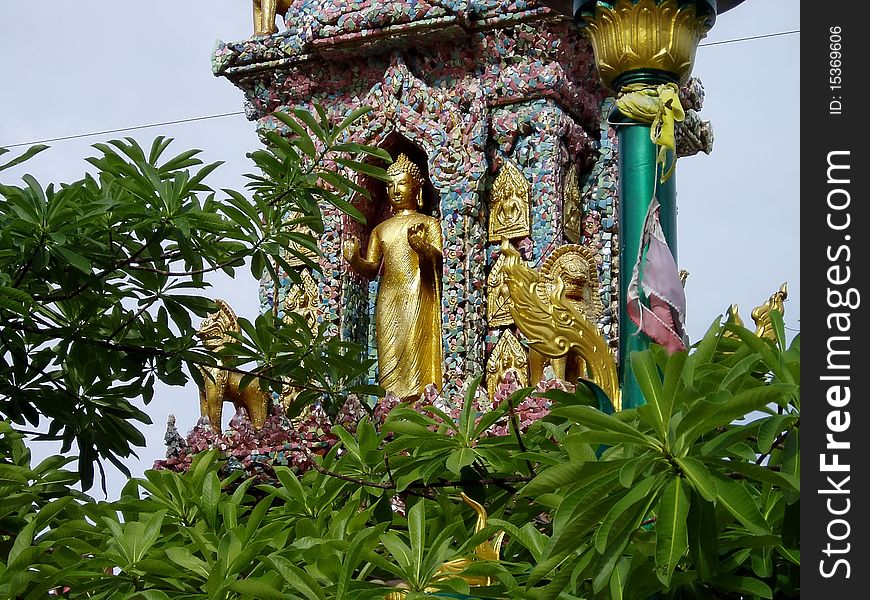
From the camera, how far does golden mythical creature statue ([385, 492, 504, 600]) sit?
14.0ft

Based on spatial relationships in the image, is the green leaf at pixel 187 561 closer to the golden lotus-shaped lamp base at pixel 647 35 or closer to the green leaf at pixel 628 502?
the green leaf at pixel 628 502

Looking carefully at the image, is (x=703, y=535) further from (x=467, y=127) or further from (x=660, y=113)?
(x=467, y=127)

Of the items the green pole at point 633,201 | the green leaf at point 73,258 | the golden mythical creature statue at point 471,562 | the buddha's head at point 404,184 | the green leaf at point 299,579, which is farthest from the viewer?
the buddha's head at point 404,184

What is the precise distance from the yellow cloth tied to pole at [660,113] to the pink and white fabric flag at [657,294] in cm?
25

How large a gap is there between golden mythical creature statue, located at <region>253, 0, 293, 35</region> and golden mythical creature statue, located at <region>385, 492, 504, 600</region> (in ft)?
26.7

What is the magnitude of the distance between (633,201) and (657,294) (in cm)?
40

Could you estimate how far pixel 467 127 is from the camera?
11273mm

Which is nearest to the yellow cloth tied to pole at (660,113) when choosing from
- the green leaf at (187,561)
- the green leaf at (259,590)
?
the green leaf at (259,590)

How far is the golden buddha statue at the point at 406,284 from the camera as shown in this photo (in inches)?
440

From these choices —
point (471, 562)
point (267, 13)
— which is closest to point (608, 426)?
point (471, 562)

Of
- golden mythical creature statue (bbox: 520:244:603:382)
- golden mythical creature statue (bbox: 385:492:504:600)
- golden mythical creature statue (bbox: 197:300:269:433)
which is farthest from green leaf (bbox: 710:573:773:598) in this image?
golden mythical creature statue (bbox: 197:300:269:433)

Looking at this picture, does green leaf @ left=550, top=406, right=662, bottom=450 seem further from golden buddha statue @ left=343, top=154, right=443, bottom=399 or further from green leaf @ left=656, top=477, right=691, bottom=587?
golden buddha statue @ left=343, top=154, right=443, bottom=399
